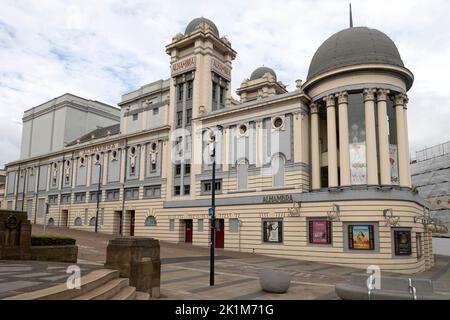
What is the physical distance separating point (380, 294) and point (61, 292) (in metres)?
8.86

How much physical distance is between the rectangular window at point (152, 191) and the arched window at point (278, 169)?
1663cm

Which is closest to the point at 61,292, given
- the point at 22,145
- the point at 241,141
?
the point at 241,141

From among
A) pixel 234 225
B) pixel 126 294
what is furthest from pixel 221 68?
pixel 126 294

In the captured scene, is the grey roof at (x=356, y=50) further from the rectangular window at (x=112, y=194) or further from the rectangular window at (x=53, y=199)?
the rectangular window at (x=53, y=199)

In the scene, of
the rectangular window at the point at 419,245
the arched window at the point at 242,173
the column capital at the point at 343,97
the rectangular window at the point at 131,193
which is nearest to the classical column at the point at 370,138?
the column capital at the point at 343,97

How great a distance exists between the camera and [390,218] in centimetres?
2816

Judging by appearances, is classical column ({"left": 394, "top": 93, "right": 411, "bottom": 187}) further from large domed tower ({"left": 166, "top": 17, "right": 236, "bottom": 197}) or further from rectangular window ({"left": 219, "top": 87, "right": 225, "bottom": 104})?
rectangular window ({"left": 219, "top": 87, "right": 225, "bottom": 104})

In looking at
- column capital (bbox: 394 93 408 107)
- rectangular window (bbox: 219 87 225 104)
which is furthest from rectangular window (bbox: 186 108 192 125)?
column capital (bbox: 394 93 408 107)

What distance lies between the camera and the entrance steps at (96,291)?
835 cm

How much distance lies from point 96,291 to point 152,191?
36.3 m

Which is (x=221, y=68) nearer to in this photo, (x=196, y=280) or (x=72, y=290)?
(x=196, y=280)

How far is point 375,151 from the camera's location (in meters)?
30.2

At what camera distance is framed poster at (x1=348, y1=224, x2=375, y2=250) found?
28.8m

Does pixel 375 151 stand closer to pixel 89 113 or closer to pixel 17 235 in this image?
pixel 17 235
